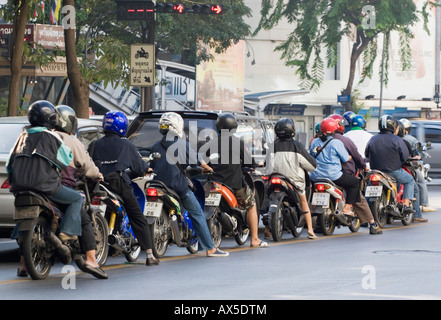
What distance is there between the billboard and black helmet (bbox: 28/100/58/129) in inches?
1812

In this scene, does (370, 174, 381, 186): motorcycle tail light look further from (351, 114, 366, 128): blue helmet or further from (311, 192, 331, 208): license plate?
(311, 192, 331, 208): license plate

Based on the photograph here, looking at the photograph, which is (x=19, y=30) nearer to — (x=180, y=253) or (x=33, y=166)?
(x=180, y=253)

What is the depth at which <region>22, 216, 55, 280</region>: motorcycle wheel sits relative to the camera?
1043 cm

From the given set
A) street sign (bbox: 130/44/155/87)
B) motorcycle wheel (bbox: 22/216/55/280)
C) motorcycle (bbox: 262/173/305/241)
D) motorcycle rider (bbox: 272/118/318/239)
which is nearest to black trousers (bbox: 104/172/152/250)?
motorcycle wheel (bbox: 22/216/55/280)

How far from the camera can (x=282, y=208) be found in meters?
15.5

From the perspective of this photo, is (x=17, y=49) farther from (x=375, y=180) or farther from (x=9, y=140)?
(x=9, y=140)

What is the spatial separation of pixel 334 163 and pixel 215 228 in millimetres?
3296

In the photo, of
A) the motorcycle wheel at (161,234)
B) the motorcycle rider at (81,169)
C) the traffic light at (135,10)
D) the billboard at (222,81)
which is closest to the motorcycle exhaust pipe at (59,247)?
the motorcycle rider at (81,169)

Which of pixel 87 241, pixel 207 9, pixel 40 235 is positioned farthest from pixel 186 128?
pixel 207 9

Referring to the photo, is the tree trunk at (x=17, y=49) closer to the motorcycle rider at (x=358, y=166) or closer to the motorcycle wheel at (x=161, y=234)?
the motorcycle rider at (x=358, y=166)

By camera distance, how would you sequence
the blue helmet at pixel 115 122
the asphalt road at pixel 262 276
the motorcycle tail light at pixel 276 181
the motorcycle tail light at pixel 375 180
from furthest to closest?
the motorcycle tail light at pixel 375 180, the motorcycle tail light at pixel 276 181, the blue helmet at pixel 115 122, the asphalt road at pixel 262 276

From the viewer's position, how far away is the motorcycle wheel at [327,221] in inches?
647

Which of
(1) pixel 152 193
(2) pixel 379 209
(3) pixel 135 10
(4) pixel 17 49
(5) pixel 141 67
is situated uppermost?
(3) pixel 135 10

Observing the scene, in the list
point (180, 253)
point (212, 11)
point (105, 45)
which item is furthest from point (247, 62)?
point (180, 253)
